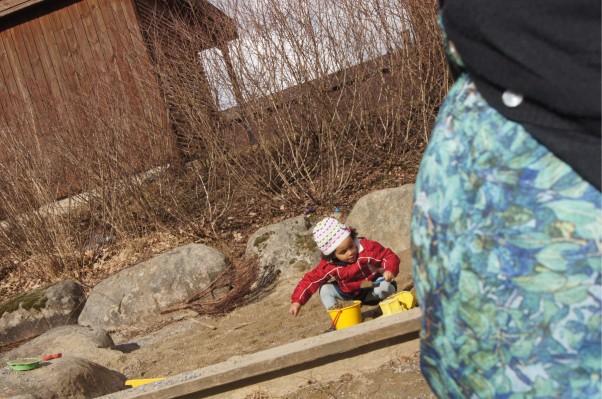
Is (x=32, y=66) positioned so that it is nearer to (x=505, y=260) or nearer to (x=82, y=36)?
(x=82, y=36)

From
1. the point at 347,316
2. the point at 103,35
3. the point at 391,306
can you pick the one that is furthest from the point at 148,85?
the point at 391,306

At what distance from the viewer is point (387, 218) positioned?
762 centimetres

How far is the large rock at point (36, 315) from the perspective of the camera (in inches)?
320

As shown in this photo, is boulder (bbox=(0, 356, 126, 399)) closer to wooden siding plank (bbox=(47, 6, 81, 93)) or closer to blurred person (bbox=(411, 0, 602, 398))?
blurred person (bbox=(411, 0, 602, 398))

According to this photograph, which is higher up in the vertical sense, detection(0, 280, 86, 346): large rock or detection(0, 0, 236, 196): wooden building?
detection(0, 0, 236, 196): wooden building

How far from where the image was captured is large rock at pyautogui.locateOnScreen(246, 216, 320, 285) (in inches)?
304

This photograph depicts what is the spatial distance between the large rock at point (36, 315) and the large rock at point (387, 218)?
3137mm

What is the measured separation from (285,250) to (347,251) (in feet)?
8.26

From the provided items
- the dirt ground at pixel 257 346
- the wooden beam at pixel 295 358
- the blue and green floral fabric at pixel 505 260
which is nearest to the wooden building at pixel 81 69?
the dirt ground at pixel 257 346

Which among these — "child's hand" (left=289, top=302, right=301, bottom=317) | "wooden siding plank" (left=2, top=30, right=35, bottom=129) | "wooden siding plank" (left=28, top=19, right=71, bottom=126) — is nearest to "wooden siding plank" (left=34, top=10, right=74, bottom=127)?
"wooden siding plank" (left=28, top=19, right=71, bottom=126)

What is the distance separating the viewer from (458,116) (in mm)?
1267

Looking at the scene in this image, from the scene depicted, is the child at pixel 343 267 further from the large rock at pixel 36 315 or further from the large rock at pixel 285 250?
the large rock at pixel 36 315

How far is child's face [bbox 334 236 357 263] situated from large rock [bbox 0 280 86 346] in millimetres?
3947

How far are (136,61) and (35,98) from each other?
10.5 ft
